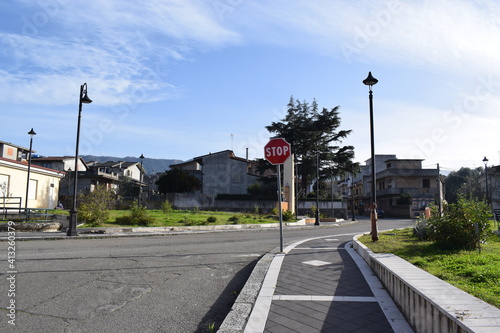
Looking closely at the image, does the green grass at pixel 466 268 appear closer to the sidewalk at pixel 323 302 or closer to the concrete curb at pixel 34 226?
the sidewalk at pixel 323 302

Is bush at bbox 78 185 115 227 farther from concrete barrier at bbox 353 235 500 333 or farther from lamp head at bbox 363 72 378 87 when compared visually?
concrete barrier at bbox 353 235 500 333

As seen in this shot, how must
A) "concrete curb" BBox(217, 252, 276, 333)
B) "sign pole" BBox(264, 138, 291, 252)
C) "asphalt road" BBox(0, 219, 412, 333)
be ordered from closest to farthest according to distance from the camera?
"concrete curb" BBox(217, 252, 276, 333) < "asphalt road" BBox(0, 219, 412, 333) < "sign pole" BBox(264, 138, 291, 252)

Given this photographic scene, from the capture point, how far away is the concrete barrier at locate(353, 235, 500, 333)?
2.83 m

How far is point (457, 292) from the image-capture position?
12.7 ft

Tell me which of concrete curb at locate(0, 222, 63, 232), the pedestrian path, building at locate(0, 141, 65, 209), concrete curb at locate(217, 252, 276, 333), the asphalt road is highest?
building at locate(0, 141, 65, 209)

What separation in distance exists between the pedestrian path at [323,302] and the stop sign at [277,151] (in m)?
2.90

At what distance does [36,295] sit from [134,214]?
14.4 metres

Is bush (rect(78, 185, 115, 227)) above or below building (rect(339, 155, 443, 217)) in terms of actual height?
below

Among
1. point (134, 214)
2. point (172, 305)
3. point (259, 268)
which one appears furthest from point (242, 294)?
point (134, 214)

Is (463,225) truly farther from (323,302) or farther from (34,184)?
(34,184)

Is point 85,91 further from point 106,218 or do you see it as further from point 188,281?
point 188,281

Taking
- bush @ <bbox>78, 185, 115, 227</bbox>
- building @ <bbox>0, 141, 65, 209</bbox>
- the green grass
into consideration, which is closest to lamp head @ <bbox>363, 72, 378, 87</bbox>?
the green grass

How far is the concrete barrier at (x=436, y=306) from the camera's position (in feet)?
9.29

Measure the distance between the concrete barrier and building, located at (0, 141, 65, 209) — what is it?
72.9 feet
